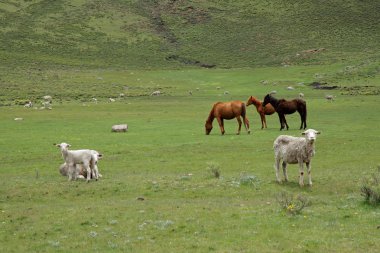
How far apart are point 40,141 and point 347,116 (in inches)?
858

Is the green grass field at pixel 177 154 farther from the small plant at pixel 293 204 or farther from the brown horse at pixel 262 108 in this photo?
the brown horse at pixel 262 108

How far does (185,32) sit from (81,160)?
117 metres

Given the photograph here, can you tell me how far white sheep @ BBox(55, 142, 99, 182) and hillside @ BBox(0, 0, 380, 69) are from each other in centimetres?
8463

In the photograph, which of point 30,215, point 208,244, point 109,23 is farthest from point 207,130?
point 109,23

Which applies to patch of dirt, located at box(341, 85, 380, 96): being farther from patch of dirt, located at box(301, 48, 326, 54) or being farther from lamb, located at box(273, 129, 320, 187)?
patch of dirt, located at box(301, 48, 326, 54)

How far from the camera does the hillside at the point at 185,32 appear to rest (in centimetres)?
11294

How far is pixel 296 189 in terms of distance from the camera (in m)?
18.4

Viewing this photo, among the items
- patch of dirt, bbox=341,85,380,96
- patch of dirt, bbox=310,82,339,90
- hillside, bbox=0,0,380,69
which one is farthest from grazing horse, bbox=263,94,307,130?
hillside, bbox=0,0,380,69

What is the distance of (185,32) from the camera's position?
136m

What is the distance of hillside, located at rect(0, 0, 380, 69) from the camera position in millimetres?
112938

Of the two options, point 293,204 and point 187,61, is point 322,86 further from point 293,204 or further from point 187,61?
point 293,204

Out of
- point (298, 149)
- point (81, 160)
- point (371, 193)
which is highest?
point (298, 149)

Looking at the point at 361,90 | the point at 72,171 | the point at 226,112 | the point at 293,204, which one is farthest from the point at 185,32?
the point at 293,204

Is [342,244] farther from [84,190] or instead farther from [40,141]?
[40,141]
